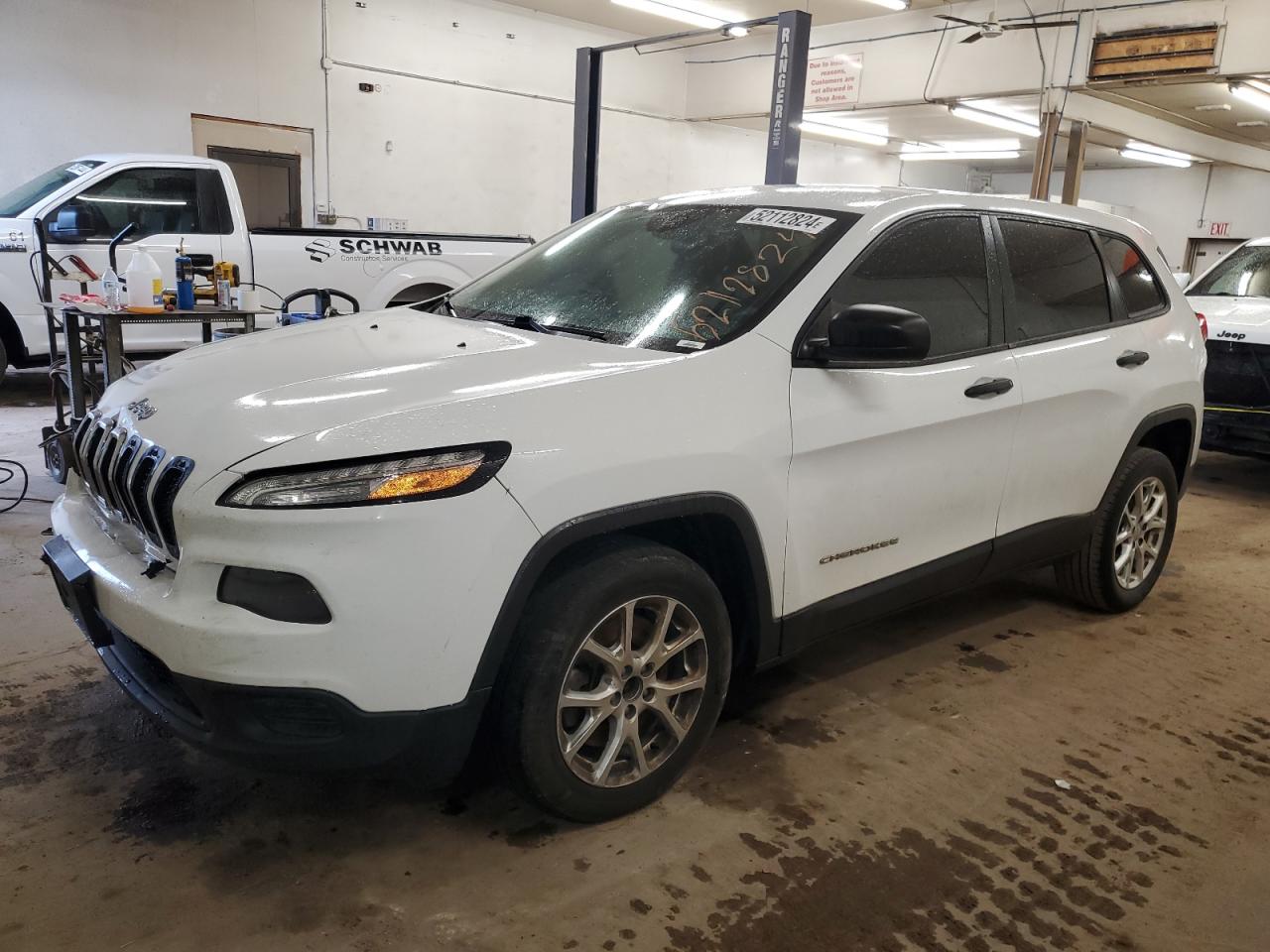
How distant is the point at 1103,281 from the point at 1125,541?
43.3 inches

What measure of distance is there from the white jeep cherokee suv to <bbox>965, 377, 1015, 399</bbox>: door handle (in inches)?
0.6

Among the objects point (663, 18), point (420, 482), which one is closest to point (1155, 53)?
point (663, 18)

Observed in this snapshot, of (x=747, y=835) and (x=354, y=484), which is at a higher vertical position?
(x=354, y=484)

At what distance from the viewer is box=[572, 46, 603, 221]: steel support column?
8.89 m

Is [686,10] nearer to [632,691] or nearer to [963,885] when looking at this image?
[632,691]

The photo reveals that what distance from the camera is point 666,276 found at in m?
2.89

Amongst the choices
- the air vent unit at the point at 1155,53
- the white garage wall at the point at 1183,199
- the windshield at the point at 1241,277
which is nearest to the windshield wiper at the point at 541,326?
the windshield at the point at 1241,277

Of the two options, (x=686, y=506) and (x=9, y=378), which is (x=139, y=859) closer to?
(x=686, y=506)

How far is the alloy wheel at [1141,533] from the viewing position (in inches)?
157

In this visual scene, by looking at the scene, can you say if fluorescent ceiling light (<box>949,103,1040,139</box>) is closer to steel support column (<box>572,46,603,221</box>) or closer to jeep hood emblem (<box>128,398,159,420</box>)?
steel support column (<box>572,46,603,221</box>)

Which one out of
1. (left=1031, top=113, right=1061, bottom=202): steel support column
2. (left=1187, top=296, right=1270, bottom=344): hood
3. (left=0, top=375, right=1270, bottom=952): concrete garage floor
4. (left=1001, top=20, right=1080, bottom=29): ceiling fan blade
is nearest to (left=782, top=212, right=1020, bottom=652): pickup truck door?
(left=0, top=375, right=1270, bottom=952): concrete garage floor

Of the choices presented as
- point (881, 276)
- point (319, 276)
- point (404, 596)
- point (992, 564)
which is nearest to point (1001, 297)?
point (881, 276)

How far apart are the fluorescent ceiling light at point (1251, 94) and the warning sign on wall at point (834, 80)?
4.48m

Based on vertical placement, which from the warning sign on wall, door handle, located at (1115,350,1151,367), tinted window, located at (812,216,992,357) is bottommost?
door handle, located at (1115,350,1151,367)
